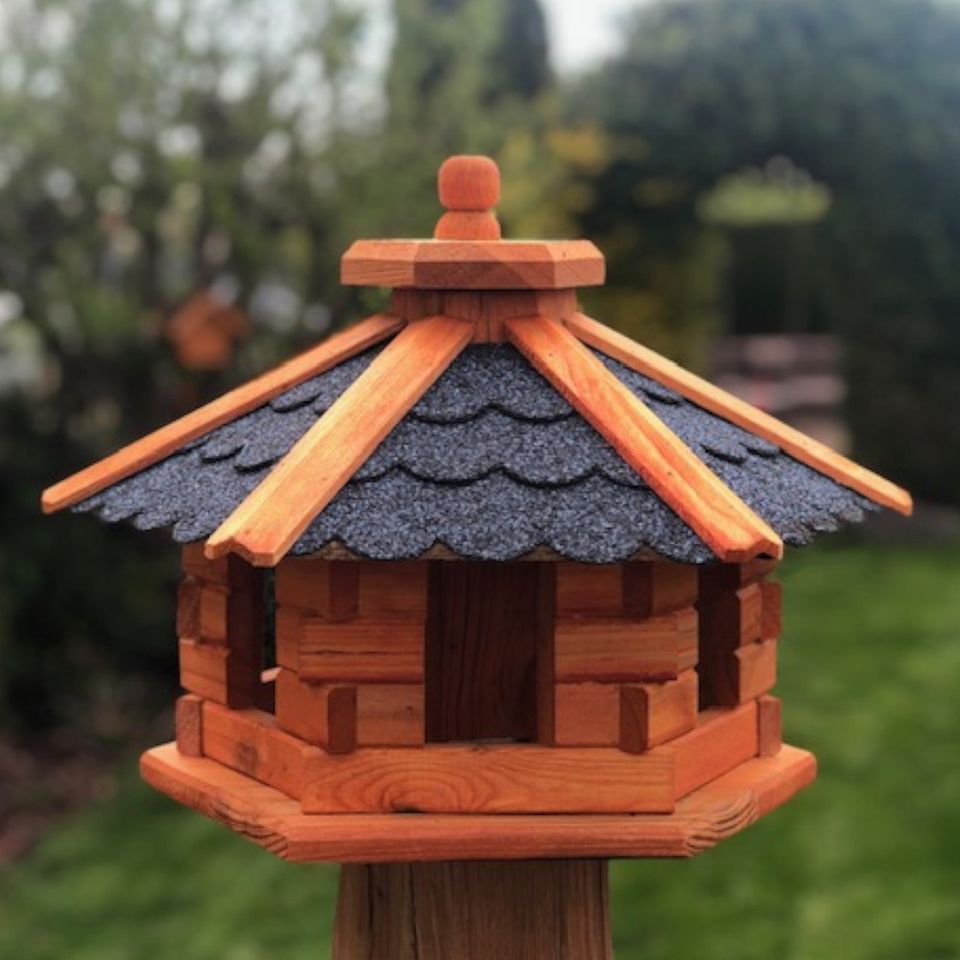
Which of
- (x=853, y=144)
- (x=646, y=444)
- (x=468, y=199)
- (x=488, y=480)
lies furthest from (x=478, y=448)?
(x=853, y=144)

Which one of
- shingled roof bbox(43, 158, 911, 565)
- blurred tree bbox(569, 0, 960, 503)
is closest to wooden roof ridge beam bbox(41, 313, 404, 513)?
shingled roof bbox(43, 158, 911, 565)

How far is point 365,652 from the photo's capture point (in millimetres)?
1893

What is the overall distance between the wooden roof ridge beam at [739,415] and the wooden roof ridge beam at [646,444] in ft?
0.25

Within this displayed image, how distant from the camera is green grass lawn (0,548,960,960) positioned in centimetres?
504

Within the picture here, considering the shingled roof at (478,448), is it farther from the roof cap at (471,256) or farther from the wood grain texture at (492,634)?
the wood grain texture at (492,634)

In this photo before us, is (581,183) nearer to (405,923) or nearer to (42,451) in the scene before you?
(42,451)

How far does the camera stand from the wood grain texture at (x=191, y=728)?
2.16m

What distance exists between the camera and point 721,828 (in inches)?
76.2

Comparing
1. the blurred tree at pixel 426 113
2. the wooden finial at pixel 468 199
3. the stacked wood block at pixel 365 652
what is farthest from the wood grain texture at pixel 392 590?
the blurred tree at pixel 426 113

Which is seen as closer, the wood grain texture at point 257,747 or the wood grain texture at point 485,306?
the wood grain texture at point 257,747

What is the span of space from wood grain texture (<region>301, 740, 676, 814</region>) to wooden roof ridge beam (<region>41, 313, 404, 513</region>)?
462mm

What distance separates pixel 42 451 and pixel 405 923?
16.7 feet

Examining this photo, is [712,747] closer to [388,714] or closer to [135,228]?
[388,714]

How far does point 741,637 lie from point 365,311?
6.92 feet
